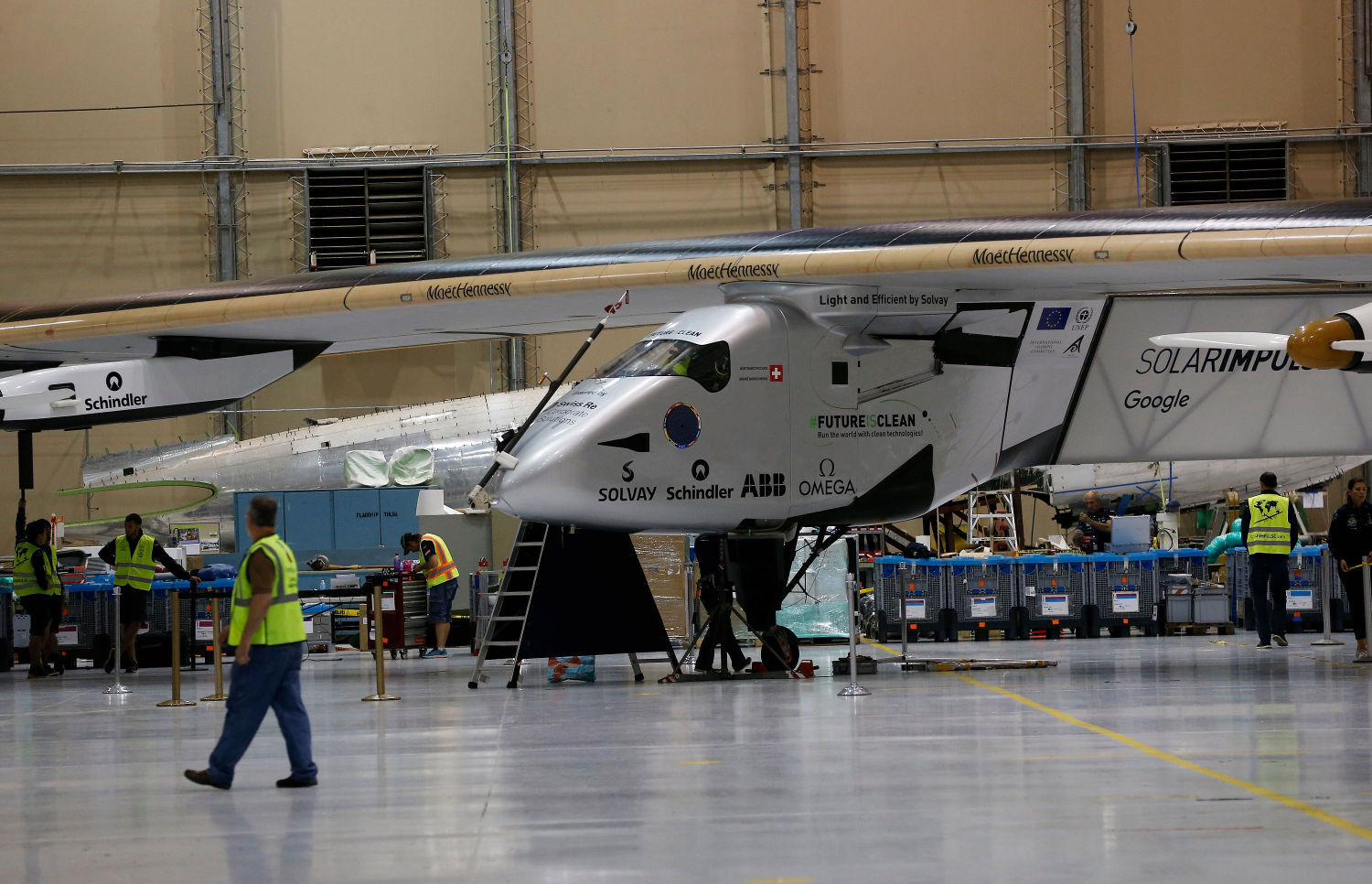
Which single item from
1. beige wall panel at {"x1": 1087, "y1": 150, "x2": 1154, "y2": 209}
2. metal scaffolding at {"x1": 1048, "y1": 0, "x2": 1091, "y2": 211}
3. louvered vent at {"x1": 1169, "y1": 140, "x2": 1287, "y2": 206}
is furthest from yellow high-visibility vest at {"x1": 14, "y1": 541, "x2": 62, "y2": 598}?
louvered vent at {"x1": 1169, "y1": 140, "x2": 1287, "y2": 206}

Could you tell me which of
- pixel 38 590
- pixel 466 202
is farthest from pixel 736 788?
pixel 466 202

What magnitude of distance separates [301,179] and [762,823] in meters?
24.8

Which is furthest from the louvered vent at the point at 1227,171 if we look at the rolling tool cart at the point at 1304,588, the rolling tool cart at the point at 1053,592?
the rolling tool cart at the point at 1053,592

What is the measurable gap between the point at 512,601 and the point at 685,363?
3.28 meters

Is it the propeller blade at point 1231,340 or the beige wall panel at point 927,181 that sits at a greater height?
the beige wall panel at point 927,181

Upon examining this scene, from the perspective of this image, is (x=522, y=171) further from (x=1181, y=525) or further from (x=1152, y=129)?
(x=1181, y=525)

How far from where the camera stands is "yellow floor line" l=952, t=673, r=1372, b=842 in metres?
5.62

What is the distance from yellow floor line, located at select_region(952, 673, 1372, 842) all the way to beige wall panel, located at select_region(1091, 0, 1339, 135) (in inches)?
834

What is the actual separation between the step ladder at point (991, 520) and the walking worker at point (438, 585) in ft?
26.5

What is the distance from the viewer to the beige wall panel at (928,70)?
28625mm

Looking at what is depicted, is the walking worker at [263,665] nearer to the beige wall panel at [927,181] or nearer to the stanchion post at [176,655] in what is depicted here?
the stanchion post at [176,655]

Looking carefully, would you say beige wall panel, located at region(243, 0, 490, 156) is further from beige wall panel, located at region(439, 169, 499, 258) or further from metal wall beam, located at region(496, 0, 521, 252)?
beige wall panel, located at region(439, 169, 499, 258)

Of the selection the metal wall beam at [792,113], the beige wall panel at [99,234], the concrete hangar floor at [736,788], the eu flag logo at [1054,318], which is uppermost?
the metal wall beam at [792,113]

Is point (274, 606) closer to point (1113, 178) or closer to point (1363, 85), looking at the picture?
point (1113, 178)
